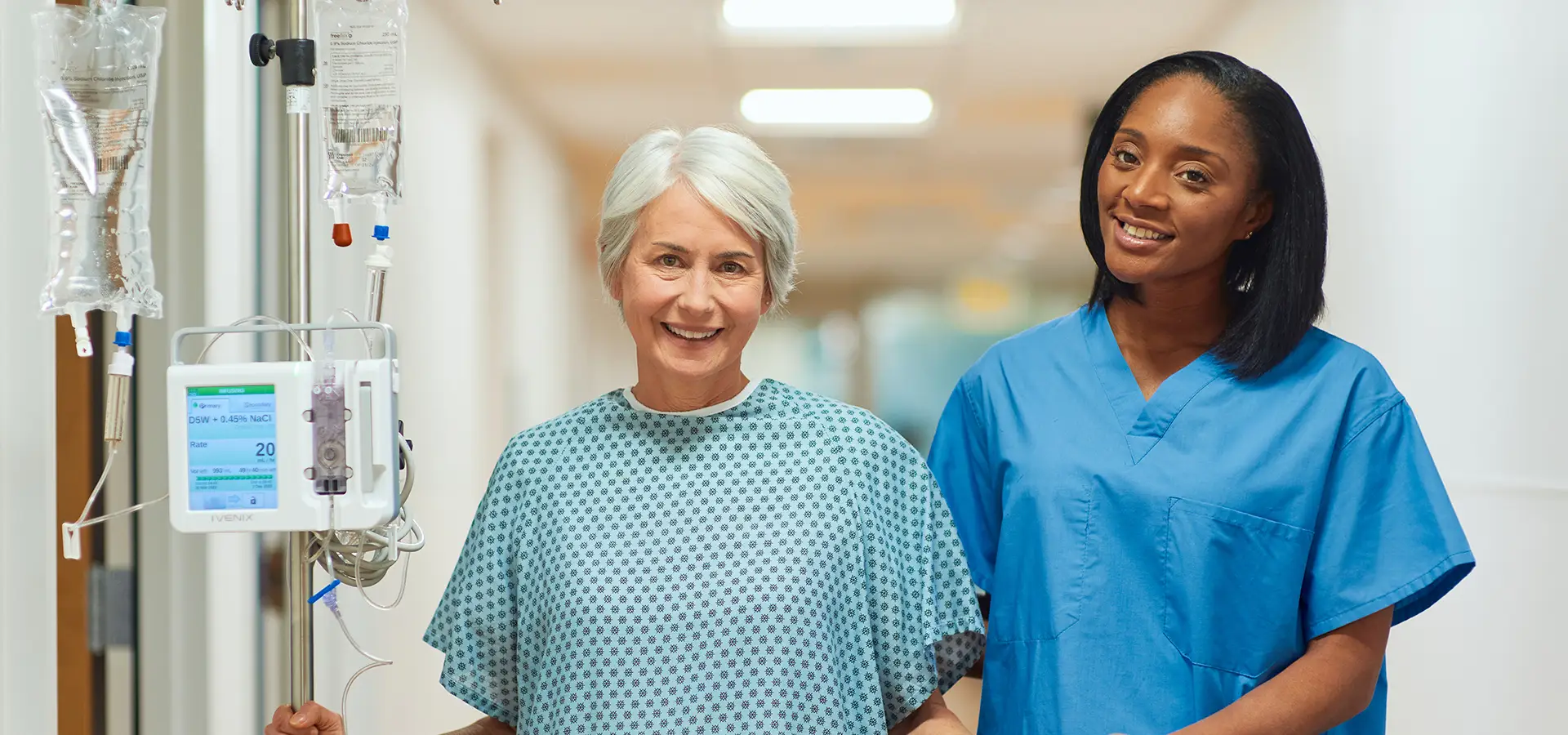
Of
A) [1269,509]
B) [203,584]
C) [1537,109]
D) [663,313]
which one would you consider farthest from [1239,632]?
[203,584]

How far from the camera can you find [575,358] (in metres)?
3.48

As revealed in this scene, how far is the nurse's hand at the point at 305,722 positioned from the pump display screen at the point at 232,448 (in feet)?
0.68

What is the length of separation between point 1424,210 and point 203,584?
2021 mm

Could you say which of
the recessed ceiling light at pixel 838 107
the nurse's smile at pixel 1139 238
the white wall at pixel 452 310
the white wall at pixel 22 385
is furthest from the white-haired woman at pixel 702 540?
the recessed ceiling light at pixel 838 107

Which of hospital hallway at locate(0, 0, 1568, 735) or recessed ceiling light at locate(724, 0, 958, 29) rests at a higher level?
recessed ceiling light at locate(724, 0, 958, 29)

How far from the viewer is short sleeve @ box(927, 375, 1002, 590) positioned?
129 cm

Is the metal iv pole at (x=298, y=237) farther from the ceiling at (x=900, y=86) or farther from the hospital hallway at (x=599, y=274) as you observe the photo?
the ceiling at (x=900, y=86)

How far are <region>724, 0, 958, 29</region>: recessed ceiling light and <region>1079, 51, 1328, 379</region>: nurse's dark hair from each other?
1.98 meters

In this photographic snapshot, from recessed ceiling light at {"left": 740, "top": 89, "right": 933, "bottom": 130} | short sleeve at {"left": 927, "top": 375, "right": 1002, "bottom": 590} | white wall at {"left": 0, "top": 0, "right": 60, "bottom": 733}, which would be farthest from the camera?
recessed ceiling light at {"left": 740, "top": 89, "right": 933, "bottom": 130}

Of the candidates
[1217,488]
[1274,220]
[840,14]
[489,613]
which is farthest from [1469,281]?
[840,14]

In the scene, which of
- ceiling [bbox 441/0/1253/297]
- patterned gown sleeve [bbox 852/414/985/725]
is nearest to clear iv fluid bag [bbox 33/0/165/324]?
patterned gown sleeve [bbox 852/414/985/725]

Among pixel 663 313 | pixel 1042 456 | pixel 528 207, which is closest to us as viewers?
pixel 663 313

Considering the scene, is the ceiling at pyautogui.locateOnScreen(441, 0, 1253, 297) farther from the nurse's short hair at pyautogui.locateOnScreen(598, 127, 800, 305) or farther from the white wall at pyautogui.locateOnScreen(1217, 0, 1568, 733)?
the nurse's short hair at pyautogui.locateOnScreen(598, 127, 800, 305)

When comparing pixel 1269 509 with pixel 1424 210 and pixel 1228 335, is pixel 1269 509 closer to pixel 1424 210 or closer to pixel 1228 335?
pixel 1228 335
